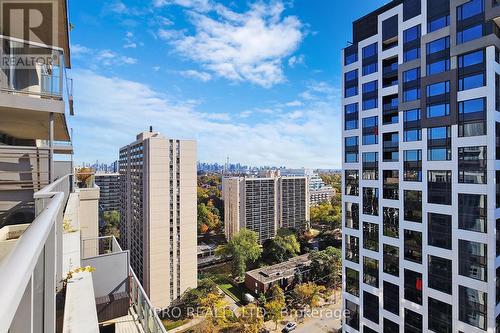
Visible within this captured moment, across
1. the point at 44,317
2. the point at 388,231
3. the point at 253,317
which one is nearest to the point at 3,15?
the point at 44,317

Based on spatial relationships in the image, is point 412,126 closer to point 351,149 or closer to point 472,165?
point 472,165

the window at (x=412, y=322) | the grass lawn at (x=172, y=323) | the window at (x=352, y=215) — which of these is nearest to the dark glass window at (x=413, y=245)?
the window at (x=412, y=322)

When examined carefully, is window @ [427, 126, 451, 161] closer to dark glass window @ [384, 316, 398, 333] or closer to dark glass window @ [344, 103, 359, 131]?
dark glass window @ [344, 103, 359, 131]

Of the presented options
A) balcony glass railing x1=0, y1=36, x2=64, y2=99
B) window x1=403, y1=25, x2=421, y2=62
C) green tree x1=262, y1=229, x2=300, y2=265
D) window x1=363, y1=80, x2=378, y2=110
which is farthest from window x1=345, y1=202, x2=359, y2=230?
green tree x1=262, y1=229, x2=300, y2=265

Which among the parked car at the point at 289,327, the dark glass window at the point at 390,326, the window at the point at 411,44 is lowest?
the parked car at the point at 289,327

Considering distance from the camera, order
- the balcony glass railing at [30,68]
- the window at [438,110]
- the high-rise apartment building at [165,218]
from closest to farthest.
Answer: the balcony glass railing at [30,68] → the window at [438,110] → the high-rise apartment building at [165,218]

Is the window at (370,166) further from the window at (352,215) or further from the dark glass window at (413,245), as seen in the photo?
the dark glass window at (413,245)
